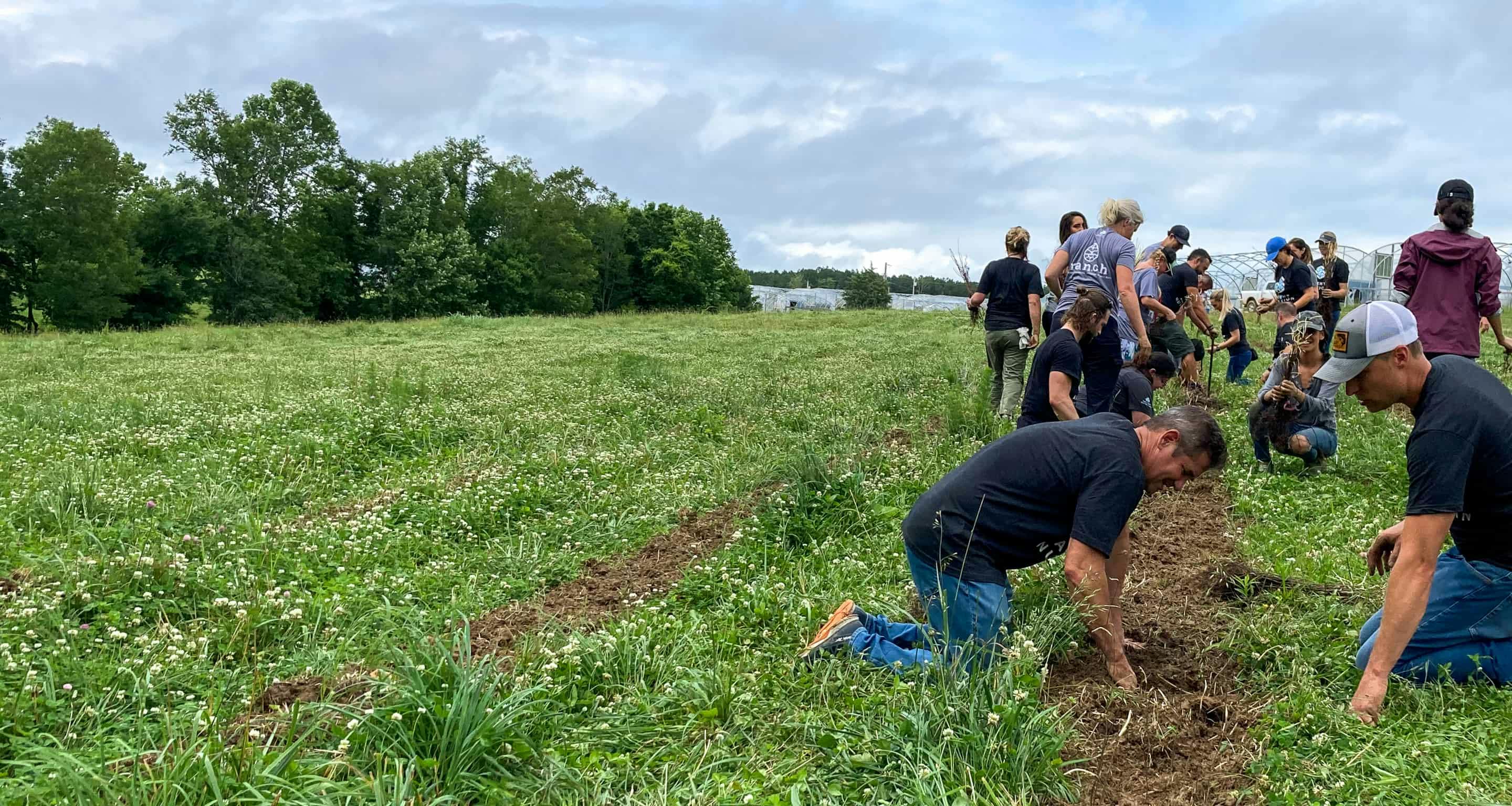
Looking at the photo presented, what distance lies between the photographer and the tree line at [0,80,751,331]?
3881 cm

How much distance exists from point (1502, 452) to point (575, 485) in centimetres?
577

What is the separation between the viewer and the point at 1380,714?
140 inches

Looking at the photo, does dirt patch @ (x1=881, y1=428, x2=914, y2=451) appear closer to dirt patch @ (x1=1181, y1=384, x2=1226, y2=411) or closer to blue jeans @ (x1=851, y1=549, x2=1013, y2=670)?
dirt patch @ (x1=1181, y1=384, x2=1226, y2=411)

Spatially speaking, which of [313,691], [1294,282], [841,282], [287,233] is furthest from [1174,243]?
[841,282]

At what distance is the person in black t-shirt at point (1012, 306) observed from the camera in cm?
879

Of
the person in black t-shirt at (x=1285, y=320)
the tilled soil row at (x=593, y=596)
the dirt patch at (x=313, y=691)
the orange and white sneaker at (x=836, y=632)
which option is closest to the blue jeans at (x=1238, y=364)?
the person in black t-shirt at (x=1285, y=320)

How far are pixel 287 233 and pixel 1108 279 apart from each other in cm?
5007

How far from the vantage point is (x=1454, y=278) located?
6.48 metres

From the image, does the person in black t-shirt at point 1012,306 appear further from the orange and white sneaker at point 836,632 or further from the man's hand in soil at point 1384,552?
the orange and white sneaker at point 836,632

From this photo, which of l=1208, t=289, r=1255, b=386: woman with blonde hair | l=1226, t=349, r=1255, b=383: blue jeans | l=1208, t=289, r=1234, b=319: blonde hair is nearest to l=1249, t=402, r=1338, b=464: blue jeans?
l=1208, t=289, r=1255, b=386: woman with blonde hair

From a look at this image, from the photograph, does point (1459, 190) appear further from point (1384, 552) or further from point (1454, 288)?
point (1384, 552)

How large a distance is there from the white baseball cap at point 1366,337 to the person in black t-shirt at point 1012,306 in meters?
5.32

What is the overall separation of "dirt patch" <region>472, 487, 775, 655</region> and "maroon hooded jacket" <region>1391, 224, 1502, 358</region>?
474 cm

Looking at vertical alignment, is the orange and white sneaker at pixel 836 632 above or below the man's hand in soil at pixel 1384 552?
below
